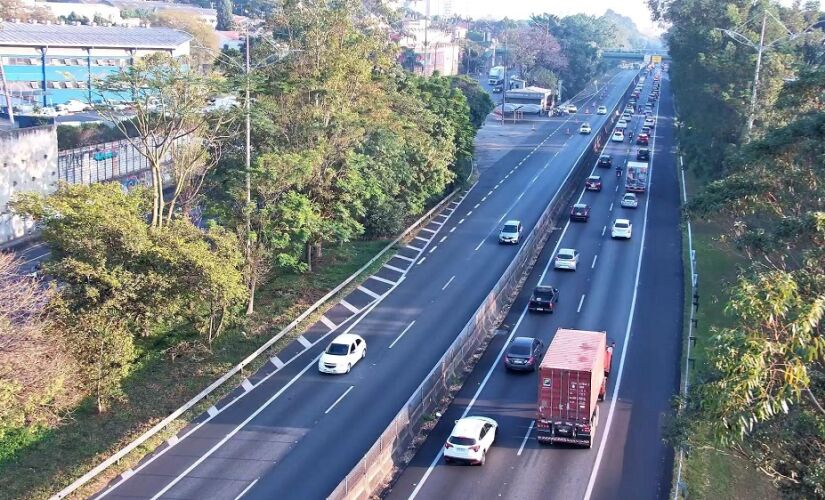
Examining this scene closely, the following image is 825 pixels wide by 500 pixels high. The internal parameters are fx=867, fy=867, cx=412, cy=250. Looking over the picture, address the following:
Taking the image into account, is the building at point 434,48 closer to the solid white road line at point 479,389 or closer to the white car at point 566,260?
the white car at point 566,260

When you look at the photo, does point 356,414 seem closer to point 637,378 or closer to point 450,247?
point 637,378

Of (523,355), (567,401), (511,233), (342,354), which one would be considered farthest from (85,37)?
(567,401)

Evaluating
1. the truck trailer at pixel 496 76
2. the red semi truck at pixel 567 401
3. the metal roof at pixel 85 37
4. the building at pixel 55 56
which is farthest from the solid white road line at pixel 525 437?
the truck trailer at pixel 496 76

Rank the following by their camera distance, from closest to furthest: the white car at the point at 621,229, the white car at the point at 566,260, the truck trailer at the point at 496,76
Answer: the white car at the point at 566,260 → the white car at the point at 621,229 → the truck trailer at the point at 496,76

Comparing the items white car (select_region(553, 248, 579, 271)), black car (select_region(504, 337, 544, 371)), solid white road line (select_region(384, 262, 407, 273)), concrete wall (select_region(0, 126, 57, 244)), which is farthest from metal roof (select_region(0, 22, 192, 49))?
black car (select_region(504, 337, 544, 371))

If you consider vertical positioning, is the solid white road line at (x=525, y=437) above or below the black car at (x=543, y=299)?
below

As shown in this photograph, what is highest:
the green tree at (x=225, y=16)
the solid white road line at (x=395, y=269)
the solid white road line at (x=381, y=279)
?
the green tree at (x=225, y=16)

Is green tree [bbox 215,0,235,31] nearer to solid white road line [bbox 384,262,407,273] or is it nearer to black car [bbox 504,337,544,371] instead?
solid white road line [bbox 384,262,407,273]
